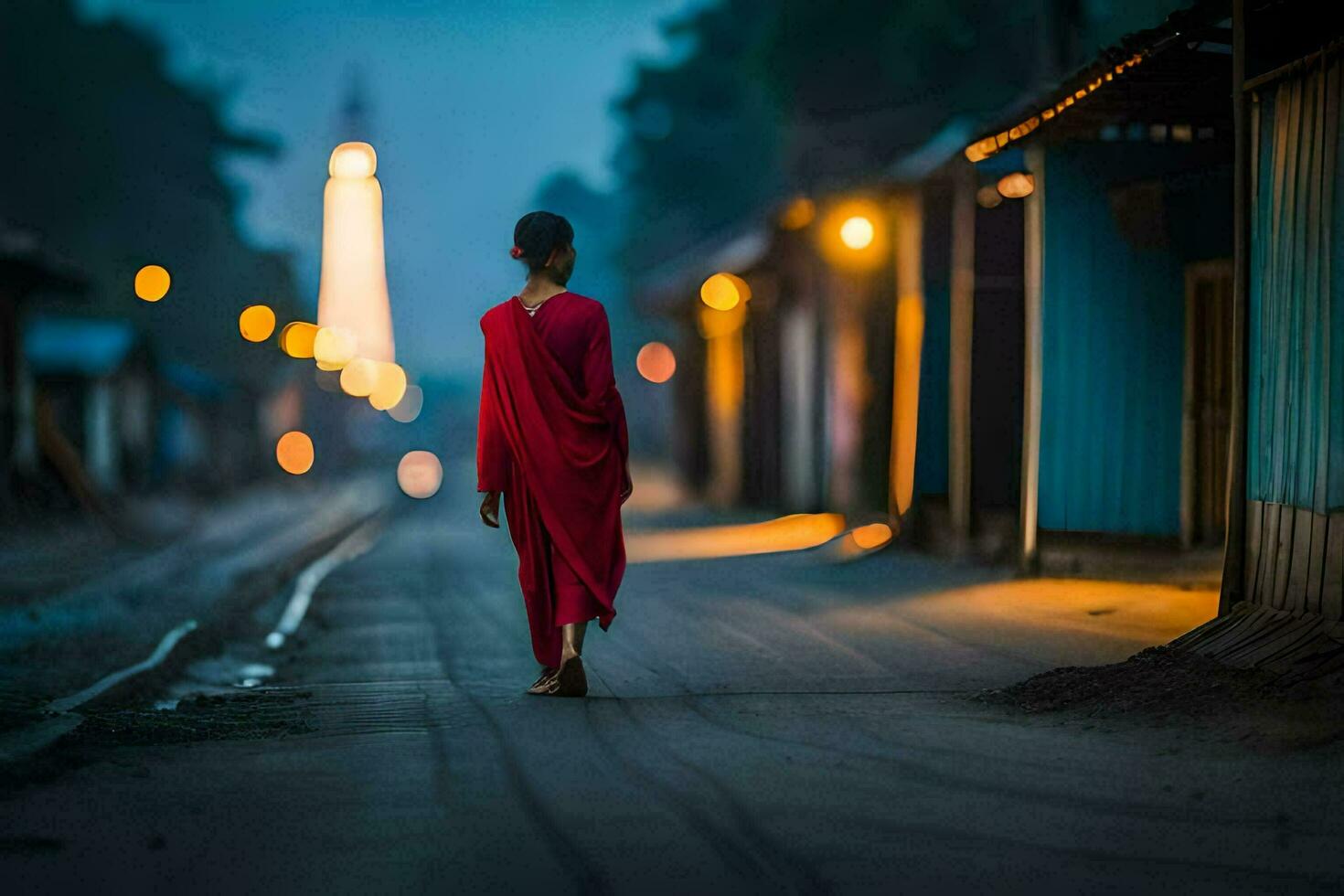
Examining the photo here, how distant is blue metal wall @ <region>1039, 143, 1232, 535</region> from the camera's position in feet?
39.6

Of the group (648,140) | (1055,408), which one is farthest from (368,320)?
(1055,408)

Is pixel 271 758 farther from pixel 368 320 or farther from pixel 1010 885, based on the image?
pixel 368 320

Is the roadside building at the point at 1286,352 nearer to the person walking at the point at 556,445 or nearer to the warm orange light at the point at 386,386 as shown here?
the person walking at the point at 556,445

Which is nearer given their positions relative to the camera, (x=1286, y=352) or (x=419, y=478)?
(x=1286, y=352)

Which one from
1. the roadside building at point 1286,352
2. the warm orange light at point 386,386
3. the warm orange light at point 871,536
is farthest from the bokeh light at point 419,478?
the roadside building at point 1286,352

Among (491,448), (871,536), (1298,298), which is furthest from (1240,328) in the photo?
(871,536)

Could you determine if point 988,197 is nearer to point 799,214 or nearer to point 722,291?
point 799,214

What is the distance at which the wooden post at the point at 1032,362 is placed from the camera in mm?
11852

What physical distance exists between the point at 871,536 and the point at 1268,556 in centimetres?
768

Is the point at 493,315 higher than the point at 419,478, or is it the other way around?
the point at 493,315

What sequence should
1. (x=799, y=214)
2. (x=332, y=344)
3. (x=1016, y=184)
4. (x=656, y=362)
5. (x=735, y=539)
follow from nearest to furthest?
1. (x=1016, y=184)
2. (x=735, y=539)
3. (x=799, y=214)
4. (x=332, y=344)
5. (x=656, y=362)

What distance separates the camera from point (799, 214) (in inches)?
809

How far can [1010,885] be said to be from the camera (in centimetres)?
393

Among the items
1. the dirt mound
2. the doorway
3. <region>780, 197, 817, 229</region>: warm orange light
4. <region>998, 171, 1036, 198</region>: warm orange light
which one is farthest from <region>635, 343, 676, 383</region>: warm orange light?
the dirt mound
